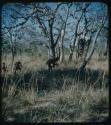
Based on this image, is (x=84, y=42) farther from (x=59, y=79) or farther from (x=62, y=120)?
(x=62, y=120)

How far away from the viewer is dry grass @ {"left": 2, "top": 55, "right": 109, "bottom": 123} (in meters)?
2.30

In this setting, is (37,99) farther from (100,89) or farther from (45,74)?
(100,89)

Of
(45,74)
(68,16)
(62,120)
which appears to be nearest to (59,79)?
(45,74)

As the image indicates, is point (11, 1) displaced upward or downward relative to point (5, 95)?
upward

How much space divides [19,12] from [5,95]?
2.25ft

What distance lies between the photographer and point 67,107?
2.32 m

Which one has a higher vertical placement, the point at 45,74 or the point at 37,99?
the point at 45,74

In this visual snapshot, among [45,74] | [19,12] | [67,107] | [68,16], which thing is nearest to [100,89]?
[67,107]

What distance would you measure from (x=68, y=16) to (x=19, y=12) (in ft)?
1.32

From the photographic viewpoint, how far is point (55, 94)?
232 cm

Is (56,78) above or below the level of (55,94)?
above

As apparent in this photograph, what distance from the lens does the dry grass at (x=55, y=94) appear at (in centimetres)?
230

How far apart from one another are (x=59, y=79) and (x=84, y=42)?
14.7 inches

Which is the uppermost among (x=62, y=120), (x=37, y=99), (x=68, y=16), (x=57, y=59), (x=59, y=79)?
(x=68, y=16)
